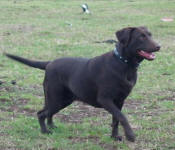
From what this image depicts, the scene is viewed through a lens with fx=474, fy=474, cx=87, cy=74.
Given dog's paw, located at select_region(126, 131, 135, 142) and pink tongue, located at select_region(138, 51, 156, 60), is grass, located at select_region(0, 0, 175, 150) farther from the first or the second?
pink tongue, located at select_region(138, 51, 156, 60)

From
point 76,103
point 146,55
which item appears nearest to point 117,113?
point 146,55

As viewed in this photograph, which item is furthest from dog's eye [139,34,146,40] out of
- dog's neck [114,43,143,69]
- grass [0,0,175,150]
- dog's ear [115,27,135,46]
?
grass [0,0,175,150]

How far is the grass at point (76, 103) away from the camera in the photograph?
5.91 meters

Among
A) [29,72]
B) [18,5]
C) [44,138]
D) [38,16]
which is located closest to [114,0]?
[18,5]

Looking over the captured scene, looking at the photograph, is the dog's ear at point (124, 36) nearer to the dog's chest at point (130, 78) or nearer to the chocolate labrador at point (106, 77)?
the chocolate labrador at point (106, 77)

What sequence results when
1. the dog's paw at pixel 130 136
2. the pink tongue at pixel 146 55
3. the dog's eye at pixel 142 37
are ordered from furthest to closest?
the dog's eye at pixel 142 37, the pink tongue at pixel 146 55, the dog's paw at pixel 130 136

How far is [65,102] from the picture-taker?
6.27 metres

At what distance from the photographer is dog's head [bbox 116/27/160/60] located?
220 inches

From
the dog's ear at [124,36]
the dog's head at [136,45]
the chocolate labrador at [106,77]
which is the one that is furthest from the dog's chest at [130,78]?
the dog's ear at [124,36]

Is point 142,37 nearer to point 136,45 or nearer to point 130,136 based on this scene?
point 136,45

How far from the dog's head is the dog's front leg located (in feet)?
1.97

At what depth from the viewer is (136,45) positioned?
5.64m

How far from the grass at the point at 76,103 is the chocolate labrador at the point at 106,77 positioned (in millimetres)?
369

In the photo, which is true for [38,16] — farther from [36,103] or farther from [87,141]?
[87,141]
